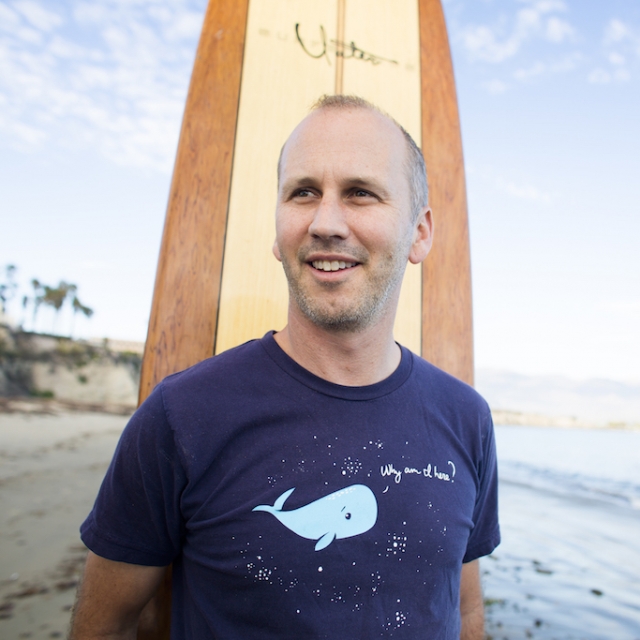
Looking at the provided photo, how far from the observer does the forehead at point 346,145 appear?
49.1 inches

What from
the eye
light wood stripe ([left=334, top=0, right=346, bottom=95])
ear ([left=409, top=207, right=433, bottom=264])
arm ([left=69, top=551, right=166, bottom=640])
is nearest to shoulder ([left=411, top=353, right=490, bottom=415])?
ear ([left=409, top=207, right=433, bottom=264])

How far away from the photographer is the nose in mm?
1180

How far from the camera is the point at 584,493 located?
1009 cm

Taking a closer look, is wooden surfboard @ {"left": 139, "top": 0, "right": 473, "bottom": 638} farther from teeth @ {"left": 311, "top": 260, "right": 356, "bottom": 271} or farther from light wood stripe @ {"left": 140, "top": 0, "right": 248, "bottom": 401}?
teeth @ {"left": 311, "top": 260, "right": 356, "bottom": 271}

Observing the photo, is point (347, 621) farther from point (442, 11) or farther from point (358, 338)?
point (442, 11)

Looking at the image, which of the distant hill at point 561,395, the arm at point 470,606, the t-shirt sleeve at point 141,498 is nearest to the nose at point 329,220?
the t-shirt sleeve at point 141,498

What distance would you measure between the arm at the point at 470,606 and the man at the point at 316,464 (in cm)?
18

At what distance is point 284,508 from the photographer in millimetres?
995

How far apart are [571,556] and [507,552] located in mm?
736

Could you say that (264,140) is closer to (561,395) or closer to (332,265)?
(332,265)

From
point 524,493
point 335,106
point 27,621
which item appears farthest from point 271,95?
point 524,493

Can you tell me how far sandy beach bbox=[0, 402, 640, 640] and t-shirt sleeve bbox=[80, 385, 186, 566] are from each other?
9.86ft

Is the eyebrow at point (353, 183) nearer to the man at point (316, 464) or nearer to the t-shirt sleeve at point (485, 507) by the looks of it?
the man at point (316, 464)

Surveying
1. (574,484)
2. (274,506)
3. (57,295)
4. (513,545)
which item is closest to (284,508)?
(274,506)
